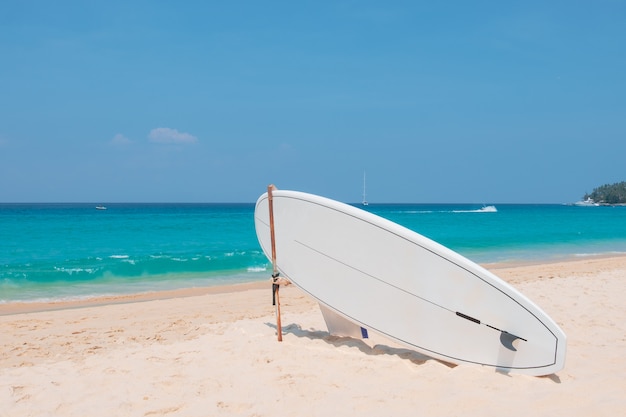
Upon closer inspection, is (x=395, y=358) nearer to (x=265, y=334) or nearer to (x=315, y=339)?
(x=315, y=339)

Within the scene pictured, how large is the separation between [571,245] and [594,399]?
2070 cm

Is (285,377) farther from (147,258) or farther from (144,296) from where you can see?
(147,258)

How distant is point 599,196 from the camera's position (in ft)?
408

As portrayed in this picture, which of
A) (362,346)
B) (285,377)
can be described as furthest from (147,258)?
(285,377)

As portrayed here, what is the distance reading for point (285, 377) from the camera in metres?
3.66

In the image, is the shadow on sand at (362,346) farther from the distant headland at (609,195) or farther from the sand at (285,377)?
the distant headland at (609,195)

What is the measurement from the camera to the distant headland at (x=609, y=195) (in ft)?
386

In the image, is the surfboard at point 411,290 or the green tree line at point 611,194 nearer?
the surfboard at point 411,290

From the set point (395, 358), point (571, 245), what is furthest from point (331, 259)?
point (571, 245)

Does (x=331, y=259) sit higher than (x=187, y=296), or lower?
higher

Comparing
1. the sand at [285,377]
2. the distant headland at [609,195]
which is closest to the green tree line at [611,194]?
the distant headland at [609,195]

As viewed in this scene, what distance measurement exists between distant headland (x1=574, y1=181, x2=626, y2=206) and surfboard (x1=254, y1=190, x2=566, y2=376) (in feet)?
435

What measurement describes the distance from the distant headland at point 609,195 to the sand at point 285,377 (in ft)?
426

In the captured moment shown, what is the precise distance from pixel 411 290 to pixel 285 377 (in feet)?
3.62
